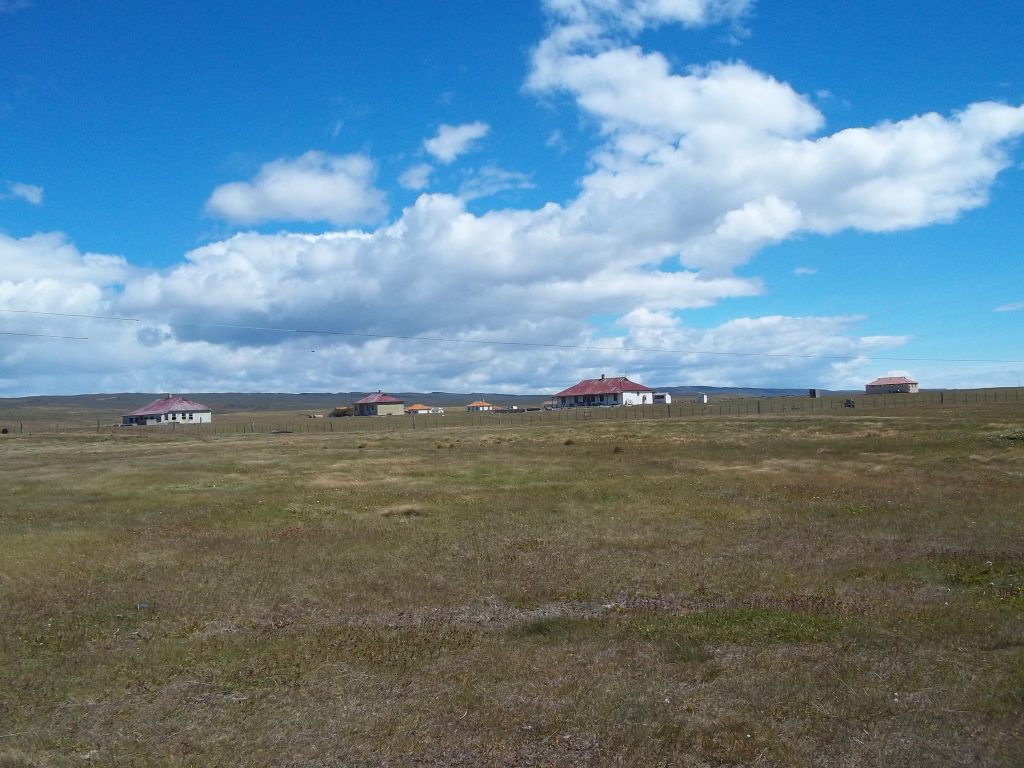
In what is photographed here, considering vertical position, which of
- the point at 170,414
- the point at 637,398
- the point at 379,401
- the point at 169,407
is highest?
the point at 637,398

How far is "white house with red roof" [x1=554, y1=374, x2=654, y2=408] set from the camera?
15538 cm

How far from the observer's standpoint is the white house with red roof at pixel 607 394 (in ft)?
510

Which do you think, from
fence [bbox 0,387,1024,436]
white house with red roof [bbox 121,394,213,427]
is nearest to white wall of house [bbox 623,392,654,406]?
fence [bbox 0,387,1024,436]

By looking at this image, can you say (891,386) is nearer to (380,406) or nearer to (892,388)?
(892,388)

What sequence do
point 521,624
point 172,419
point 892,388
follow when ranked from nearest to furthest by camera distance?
point 521,624
point 172,419
point 892,388

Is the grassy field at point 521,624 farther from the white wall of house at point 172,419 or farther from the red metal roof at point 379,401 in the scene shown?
the red metal roof at point 379,401

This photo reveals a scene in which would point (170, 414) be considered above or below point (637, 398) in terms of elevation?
below

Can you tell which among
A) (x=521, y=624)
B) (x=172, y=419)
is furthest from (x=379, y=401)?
(x=521, y=624)

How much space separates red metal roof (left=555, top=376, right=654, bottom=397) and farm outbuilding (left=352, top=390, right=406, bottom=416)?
37.3 metres

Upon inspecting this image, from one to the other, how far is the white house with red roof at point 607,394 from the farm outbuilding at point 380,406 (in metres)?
36.7

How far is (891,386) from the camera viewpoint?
555 ft

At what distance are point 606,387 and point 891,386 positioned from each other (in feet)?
217

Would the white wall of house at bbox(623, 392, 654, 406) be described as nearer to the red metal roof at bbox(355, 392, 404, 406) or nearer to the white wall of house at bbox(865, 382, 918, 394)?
the red metal roof at bbox(355, 392, 404, 406)

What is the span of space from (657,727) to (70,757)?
23.1 feet
